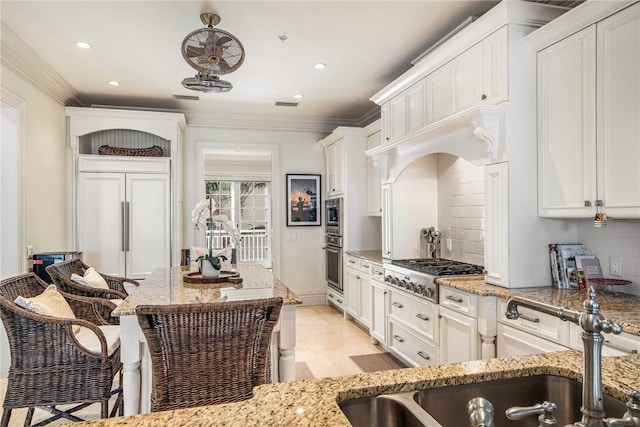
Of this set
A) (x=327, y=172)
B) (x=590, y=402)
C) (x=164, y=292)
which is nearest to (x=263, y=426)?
(x=590, y=402)

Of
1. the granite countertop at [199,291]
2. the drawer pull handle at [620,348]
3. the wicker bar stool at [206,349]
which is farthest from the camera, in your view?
the granite countertop at [199,291]

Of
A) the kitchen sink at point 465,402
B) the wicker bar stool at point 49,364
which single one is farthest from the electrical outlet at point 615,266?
the wicker bar stool at point 49,364

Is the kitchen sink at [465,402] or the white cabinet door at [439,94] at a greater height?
the white cabinet door at [439,94]

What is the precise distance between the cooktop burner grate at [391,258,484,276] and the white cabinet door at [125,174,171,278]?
286cm

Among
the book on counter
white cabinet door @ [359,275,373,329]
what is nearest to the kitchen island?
the book on counter

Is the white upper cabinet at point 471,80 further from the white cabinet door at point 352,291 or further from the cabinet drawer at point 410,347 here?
the white cabinet door at point 352,291

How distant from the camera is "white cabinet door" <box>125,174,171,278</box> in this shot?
4797 mm

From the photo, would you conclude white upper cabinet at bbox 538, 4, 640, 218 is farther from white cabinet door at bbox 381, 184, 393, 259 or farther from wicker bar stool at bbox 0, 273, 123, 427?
wicker bar stool at bbox 0, 273, 123, 427

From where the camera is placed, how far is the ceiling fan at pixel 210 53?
2.64 meters

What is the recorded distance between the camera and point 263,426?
2.68ft

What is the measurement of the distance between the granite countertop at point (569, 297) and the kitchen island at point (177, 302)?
114 cm

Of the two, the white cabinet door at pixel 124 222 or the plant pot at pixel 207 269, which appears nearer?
the plant pot at pixel 207 269

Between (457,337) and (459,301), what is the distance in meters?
0.26

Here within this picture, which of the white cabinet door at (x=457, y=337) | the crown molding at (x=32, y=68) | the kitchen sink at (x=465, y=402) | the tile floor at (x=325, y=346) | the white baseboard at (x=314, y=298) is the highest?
the crown molding at (x=32, y=68)
